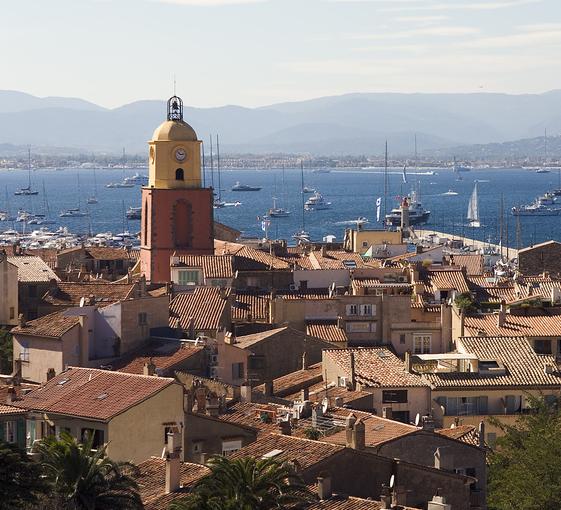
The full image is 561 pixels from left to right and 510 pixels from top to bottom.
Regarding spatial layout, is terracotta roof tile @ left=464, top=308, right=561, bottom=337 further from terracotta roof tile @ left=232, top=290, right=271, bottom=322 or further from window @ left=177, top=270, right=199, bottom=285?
window @ left=177, top=270, right=199, bottom=285

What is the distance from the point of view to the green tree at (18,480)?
22.0 metres

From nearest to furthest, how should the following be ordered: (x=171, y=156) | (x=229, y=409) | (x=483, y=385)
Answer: (x=229, y=409) < (x=483, y=385) < (x=171, y=156)

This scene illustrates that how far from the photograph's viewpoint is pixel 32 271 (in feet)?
176

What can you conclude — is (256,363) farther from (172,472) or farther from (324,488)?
(324,488)

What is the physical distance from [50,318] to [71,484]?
56.6 feet

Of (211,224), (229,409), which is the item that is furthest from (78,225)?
(229,409)

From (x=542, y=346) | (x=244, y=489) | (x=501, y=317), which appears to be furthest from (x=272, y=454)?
(x=501, y=317)

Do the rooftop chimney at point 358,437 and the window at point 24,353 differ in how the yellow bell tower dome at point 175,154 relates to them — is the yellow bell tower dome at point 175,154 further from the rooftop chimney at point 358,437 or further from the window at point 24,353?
the rooftop chimney at point 358,437

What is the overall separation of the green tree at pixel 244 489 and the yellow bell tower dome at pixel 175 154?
119 ft

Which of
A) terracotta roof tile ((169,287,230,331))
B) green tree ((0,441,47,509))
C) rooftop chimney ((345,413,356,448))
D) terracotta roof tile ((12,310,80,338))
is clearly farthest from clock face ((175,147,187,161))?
green tree ((0,441,47,509))

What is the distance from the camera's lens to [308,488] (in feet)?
78.4

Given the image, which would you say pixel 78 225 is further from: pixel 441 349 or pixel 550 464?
pixel 550 464

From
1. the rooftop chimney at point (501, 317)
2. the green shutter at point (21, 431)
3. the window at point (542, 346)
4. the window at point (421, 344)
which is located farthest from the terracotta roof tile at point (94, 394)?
the rooftop chimney at point (501, 317)

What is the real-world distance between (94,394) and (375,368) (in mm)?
10181
